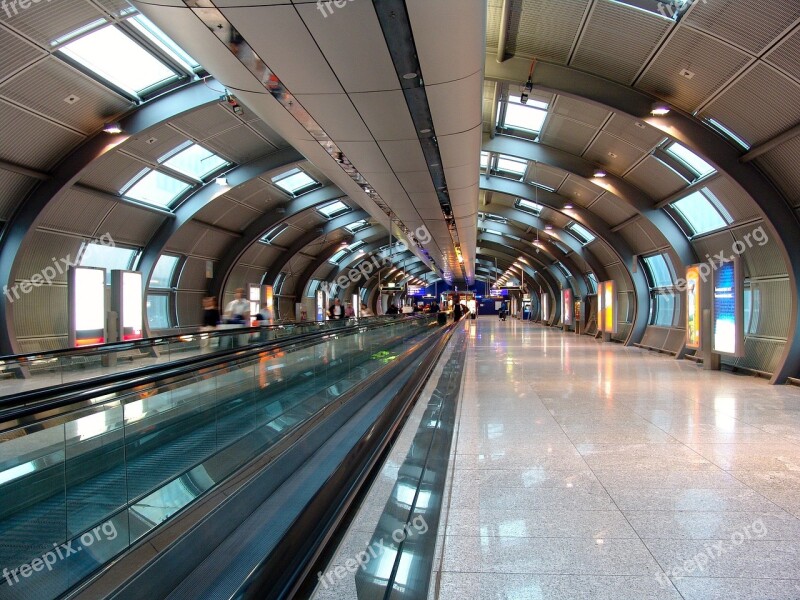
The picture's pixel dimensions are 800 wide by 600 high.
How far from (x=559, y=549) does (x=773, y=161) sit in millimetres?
10778

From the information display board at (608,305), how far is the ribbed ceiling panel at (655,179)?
867 cm

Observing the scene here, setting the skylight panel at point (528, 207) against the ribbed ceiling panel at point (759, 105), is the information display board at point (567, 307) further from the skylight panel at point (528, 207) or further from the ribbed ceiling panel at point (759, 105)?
the ribbed ceiling panel at point (759, 105)

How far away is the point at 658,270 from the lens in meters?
22.8

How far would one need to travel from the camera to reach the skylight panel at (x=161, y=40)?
11043mm

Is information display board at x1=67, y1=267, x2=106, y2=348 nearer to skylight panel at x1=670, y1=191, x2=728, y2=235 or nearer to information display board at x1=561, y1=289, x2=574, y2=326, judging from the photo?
skylight panel at x1=670, y1=191, x2=728, y2=235

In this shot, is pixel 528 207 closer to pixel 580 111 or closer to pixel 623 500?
pixel 580 111

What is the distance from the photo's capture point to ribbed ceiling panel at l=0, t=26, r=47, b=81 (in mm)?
9977

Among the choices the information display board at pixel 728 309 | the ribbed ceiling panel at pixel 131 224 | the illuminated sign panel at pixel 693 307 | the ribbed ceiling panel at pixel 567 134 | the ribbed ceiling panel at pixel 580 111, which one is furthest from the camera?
the ribbed ceiling panel at pixel 131 224

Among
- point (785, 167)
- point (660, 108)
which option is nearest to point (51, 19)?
point (660, 108)

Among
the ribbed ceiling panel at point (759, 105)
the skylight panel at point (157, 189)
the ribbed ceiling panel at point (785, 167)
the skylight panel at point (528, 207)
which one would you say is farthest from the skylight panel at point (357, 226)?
the ribbed ceiling panel at point (785, 167)

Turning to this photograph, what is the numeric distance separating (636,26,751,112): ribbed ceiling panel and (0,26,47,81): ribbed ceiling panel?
37.9ft

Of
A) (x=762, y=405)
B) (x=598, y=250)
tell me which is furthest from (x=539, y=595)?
(x=598, y=250)

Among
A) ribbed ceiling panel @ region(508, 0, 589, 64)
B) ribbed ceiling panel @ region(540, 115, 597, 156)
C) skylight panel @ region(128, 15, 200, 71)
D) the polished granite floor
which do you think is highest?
skylight panel @ region(128, 15, 200, 71)

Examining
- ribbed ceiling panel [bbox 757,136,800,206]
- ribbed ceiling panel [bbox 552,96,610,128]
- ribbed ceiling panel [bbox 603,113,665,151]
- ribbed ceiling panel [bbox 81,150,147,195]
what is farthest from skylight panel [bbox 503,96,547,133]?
ribbed ceiling panel [bbox 81,150,147,195]
